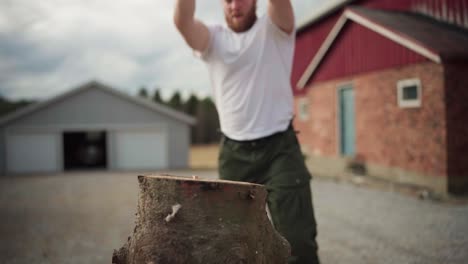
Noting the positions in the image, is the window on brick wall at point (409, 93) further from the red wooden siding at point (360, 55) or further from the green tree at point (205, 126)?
the green tree at point (205, 126)

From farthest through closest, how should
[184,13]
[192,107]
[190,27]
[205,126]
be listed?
[192,107], [205,126], [190,27], [184,13]

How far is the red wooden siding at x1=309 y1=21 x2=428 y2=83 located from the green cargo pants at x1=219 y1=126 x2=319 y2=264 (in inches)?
312

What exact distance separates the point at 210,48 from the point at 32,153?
63.7 feet

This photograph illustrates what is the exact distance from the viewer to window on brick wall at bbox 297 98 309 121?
53.3 ft

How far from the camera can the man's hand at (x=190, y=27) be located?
2.05 metres

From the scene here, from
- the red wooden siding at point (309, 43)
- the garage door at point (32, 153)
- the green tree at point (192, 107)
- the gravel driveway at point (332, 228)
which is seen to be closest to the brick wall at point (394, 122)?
the gravel driveway at point (332, 228)

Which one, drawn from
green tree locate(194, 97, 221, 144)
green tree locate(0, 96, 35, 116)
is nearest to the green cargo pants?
green tree locate(0, 96, 35, 116)

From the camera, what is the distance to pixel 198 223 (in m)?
1.62

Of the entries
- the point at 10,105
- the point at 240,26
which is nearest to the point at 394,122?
the point at 240,26

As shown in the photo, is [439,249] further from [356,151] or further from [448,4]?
[448,4]

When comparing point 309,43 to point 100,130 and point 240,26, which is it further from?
point 240,26

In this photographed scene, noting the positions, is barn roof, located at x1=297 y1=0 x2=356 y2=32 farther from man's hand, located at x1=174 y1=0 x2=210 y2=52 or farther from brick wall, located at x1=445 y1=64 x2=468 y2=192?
man's hand, located at x1=174 y1=0 x2=210 y2=52

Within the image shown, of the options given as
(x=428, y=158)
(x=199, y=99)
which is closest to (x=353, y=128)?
(x=428, y=158)

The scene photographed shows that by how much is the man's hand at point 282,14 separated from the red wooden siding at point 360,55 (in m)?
7.89
